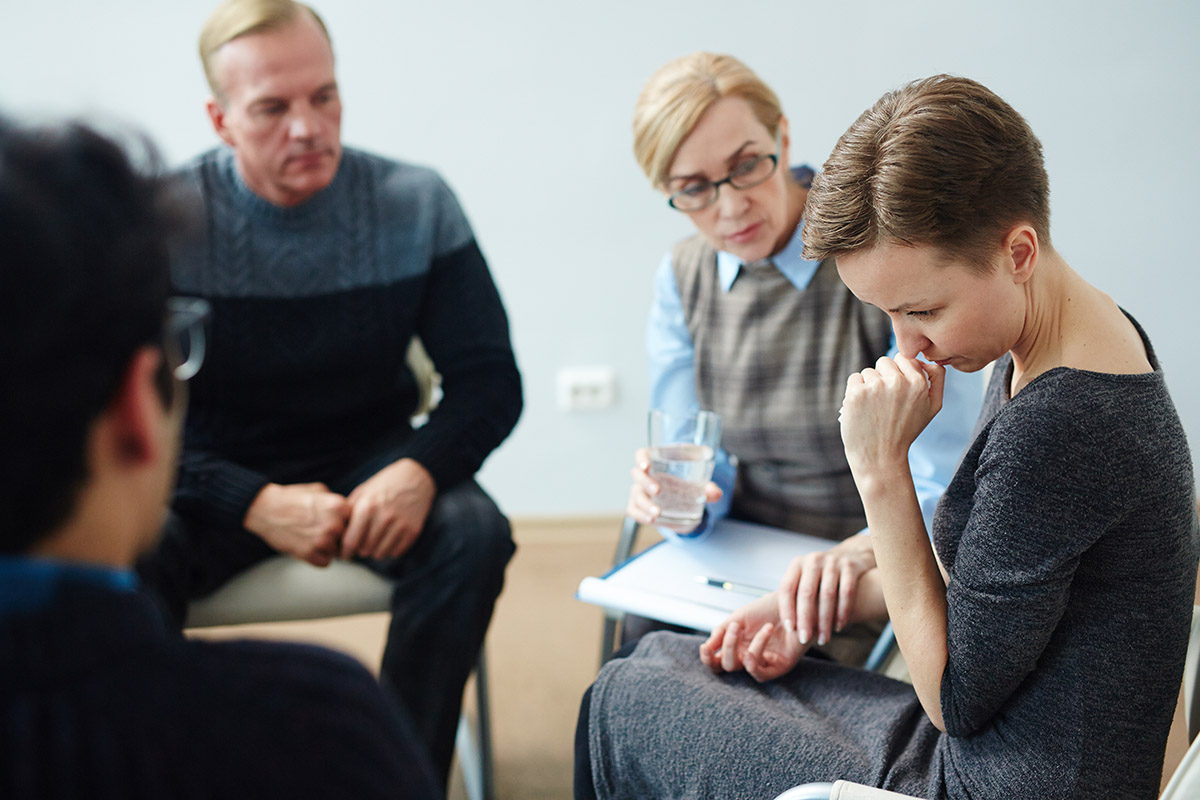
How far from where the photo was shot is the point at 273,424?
1785 mm

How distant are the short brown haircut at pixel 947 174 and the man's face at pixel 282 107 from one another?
110 cm

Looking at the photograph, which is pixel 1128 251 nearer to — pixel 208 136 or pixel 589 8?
pixel 589 8

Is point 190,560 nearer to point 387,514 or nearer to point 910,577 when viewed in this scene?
point 387,514

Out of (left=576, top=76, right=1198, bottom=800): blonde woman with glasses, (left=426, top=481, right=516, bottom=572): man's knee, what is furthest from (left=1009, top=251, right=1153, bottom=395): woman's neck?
(left=426, top=481, right=516, bottom=572): man's knee

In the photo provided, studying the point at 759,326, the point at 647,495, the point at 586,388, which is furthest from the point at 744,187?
the point at 586,388

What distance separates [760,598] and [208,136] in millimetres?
2146

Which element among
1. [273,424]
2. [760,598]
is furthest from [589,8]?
[760,598]

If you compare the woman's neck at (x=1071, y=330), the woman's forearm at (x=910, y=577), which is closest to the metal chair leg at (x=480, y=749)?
the woman's forearm at (x=910, y=577)

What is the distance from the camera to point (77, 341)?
495mm

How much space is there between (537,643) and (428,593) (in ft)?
3.17

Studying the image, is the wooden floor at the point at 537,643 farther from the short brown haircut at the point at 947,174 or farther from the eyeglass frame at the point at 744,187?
the short brown haircut at the point at 947,174

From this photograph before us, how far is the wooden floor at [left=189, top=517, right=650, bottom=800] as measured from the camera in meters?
2.02

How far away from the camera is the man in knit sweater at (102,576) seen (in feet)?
1.59

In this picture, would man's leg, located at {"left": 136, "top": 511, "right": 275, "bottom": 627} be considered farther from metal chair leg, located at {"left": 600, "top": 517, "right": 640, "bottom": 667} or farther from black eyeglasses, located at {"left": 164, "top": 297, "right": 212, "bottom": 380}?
black eyeglasses, located at {"left": 164, "top": 297, "right": 212, "bottom": 380}
